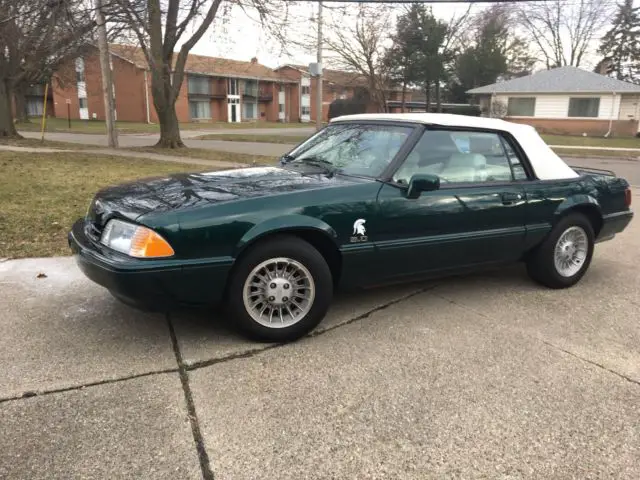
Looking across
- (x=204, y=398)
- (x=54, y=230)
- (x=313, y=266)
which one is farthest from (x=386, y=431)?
(x=54, y=230)

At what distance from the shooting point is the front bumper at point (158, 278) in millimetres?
3197

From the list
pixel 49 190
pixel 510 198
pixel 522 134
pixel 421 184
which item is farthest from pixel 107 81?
pixel 421 184

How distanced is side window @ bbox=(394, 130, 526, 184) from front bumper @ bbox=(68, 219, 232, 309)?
1.53m

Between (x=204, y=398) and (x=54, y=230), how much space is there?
14.3 ft

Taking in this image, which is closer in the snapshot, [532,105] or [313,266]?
[313,266]

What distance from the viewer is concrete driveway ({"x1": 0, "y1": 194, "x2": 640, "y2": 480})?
2.48 metres

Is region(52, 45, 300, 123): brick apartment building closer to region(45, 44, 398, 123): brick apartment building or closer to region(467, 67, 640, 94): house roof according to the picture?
region(45, 44, 398, 123): brick apartment building

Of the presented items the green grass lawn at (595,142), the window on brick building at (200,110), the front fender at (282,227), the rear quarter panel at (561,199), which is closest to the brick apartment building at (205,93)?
the window on brick building at (200,110)

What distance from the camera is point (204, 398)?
2949mm

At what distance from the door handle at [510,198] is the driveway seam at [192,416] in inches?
107

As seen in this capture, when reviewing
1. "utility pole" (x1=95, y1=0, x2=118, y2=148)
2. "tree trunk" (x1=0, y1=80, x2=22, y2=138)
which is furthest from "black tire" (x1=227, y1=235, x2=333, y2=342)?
"tree trunk" (x1=0, y1=80, x2=22, y2=138)

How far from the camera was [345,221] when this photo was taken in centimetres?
371

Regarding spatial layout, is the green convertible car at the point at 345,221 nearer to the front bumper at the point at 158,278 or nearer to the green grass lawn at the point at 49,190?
the front bumper at the point at 158,278

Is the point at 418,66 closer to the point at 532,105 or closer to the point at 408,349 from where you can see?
the point at 532,105
